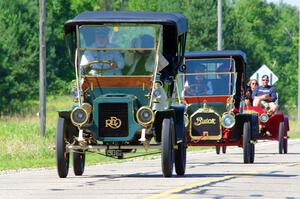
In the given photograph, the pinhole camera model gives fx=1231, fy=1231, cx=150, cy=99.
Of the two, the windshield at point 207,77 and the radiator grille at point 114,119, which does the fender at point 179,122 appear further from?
the windshield at point 207,77

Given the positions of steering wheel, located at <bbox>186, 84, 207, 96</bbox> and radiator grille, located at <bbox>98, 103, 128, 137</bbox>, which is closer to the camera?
radiator grille, located at <bbox>98, 103, 128, 137</bbox>

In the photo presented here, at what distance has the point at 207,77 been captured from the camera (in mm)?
29797

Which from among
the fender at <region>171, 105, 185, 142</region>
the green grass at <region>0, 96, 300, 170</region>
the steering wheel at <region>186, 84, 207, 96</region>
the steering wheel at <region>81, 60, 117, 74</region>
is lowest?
the green grass at <region>0, 96, 300, 170</region>

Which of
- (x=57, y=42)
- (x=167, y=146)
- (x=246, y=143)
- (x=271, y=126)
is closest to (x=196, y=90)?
(x=246, y=143)

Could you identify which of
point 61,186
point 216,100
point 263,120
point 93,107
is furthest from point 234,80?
point 61,186

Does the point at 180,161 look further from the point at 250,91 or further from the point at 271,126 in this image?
the point at 250,91

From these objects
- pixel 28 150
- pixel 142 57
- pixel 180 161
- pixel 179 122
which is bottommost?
pixel 28 150

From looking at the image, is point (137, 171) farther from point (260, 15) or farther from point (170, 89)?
point (260, 15)

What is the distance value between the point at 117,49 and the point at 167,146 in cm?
237

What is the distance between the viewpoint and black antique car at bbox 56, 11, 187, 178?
67.6 feet

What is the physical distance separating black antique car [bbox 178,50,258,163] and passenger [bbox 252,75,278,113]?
129 inches

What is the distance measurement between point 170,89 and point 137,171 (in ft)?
6.10

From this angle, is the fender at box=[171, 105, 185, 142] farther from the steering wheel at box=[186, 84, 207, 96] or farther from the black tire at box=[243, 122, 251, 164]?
the steering wheel at box=[186, 84, 207, 96]

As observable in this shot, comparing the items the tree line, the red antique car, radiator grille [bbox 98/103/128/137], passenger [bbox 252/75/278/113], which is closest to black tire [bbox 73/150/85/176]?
A: radiator grille [bbox 98/103/128/137]
